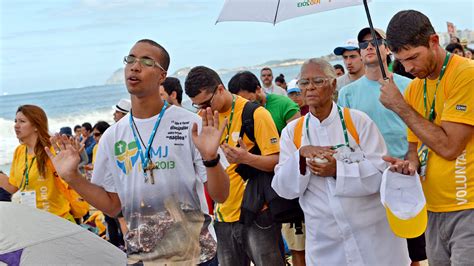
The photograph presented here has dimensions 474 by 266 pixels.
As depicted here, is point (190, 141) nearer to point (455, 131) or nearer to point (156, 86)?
point (156, 86)

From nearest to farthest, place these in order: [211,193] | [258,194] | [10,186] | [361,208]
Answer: [211,193], [361,208], [258,194], [10,186]

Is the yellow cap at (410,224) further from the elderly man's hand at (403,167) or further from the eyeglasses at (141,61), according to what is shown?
the eyeglasses at (141,61)

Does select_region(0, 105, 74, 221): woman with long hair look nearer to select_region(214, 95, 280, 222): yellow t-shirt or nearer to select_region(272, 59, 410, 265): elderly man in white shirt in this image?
select_region(214, 95, 280, 222): yellow t-shirt

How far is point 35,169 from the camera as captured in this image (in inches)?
269

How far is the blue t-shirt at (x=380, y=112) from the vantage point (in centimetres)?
518

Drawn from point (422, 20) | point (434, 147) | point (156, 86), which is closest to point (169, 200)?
point (156, 86)

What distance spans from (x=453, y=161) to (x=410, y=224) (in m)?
0.46

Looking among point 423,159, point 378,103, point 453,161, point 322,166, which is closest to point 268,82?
point 378,103

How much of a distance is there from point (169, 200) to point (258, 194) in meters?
1.59

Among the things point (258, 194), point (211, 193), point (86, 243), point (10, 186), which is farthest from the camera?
point (10, 186)

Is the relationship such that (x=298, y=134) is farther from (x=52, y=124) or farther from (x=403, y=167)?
(x=52, y=124)

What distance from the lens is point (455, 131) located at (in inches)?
154

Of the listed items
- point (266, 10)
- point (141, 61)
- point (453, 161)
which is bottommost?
point (453, 161)

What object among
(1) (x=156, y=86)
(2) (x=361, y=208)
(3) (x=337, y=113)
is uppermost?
(1) (x=156, y=86)
